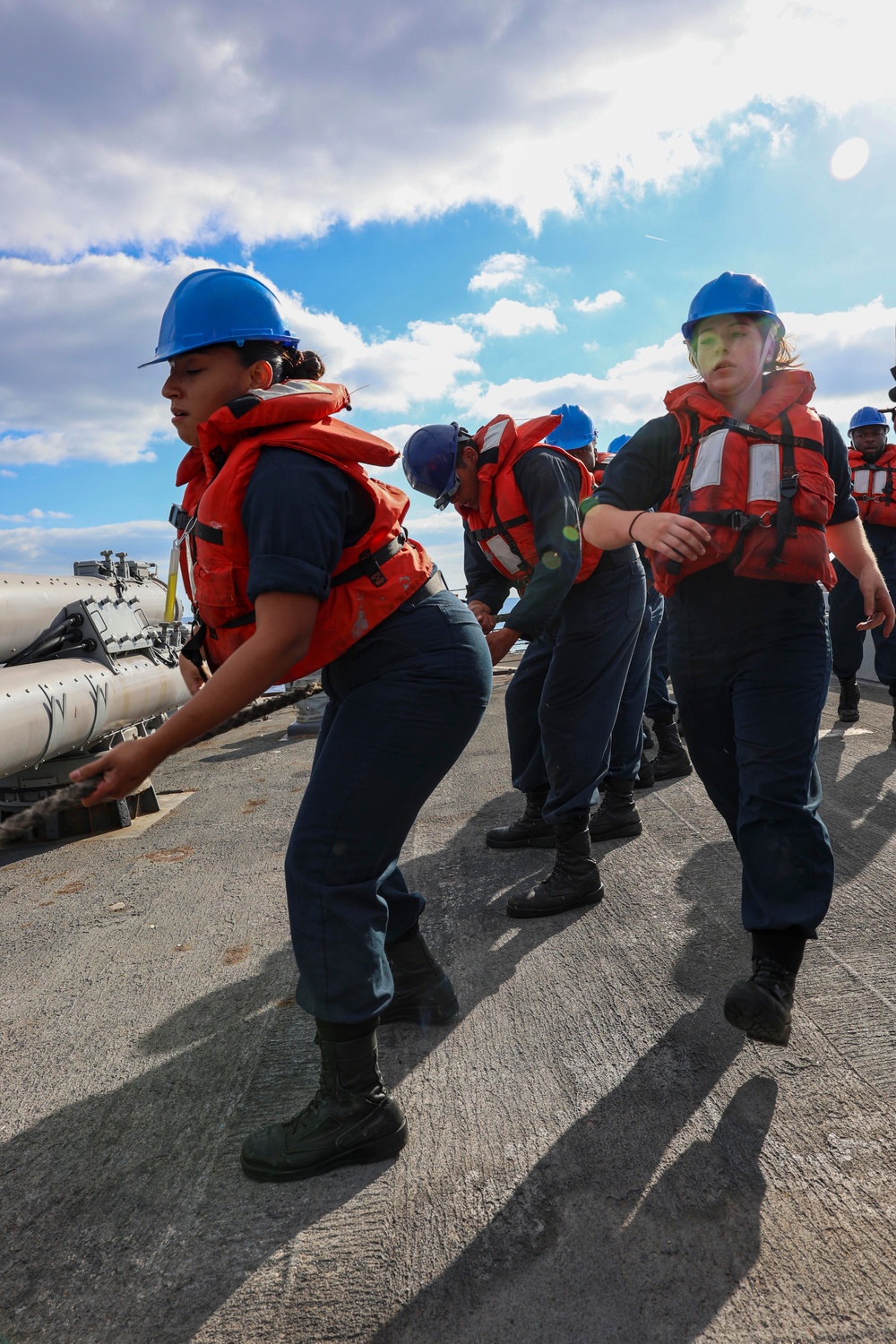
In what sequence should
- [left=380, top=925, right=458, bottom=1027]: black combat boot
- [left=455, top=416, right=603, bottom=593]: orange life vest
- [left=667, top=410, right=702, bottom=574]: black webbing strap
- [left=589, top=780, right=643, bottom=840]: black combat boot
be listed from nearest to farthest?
[left=667, top=410, right=702, bottom=574]: black webbing strap < [left=380, top=925, right=458, bottom=1027]: black combat boot < [left=455, top=416, right=603, bottom=593]: orange life vest < [left=589, top=780, right=643, bottom=840]: black combat boot

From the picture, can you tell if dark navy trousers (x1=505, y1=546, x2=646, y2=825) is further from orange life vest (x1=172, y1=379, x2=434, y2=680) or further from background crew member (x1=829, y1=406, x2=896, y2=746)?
background crew member (x1=829, y1=406, x2=896, y2=746)

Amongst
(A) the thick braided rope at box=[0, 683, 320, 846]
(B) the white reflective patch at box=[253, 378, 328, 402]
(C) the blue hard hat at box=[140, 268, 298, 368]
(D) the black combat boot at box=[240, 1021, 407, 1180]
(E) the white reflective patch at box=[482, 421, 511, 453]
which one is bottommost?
(D) the black combat boot at box=[240, 1021, 407, 1180]

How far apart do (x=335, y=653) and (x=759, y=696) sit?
1153 mm

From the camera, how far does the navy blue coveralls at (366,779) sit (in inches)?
75.3

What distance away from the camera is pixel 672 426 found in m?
2.49

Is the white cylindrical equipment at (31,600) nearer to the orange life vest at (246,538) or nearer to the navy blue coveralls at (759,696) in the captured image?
the orange life vest at (246,538)

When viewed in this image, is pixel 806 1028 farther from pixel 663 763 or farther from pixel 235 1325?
pixel 663 763

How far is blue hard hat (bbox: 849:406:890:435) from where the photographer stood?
7125 millimetres

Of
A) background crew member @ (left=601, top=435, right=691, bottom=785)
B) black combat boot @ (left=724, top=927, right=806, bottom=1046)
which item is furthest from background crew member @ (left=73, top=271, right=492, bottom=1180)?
background crew member @ (left=601, top=435, right=691, bottom=785)

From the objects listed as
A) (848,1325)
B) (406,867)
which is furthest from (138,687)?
(848,1325)

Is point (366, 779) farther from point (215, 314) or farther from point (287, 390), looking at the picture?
point (215, 314)

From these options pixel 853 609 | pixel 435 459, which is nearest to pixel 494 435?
pixel 435 459

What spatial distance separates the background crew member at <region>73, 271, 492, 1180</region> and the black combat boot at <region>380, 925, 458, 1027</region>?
519 millimetres

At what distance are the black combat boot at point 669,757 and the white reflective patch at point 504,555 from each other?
82.6 inches
